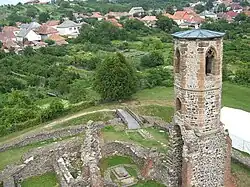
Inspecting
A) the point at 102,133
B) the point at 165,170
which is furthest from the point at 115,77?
the point at 165,170

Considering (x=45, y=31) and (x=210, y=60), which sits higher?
(x=210, y=60)

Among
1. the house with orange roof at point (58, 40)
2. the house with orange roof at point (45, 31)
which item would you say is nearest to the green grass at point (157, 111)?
the house with orange roof at point (58, 40)

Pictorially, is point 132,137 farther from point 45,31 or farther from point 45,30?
point 45,30

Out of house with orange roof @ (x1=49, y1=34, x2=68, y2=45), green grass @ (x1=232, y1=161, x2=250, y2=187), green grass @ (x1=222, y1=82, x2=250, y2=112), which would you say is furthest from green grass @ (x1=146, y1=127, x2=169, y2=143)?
house with orange roof @ (x1=49, y1=34, x2=68, y2=45)

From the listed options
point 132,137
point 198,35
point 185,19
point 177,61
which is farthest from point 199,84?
point 185,19

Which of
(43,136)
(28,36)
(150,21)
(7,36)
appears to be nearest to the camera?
(43,136)

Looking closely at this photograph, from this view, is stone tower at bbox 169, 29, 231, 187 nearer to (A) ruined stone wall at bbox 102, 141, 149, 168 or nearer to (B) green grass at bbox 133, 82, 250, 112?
(A) ruined stone wall at bbox 102, 141, 149, 168
